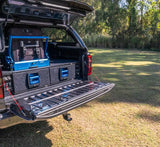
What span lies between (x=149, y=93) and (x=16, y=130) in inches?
138

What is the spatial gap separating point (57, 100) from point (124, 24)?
67.5 feet

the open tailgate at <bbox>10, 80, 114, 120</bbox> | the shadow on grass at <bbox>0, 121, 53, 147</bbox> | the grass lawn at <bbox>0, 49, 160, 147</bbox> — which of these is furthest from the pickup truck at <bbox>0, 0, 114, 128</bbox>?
the shadow on grass at <bbox>0, 121, 53, 147</bbox>

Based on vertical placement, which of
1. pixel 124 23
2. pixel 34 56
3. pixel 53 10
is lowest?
pixel 34 56

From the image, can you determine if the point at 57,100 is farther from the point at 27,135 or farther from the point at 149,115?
the point at 149,115

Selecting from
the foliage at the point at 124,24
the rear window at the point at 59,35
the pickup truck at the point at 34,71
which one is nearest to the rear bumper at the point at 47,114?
the pickup truck at the point at 34,71

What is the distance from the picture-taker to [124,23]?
2150 cm

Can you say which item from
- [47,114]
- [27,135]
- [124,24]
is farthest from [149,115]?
[124,24]

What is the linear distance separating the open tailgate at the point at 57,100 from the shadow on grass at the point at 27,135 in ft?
2.14

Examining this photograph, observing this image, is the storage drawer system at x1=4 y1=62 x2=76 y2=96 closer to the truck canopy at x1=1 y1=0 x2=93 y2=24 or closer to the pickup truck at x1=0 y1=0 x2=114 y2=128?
the pickup truck at x1=0 y1=0 x2=114 y2=128

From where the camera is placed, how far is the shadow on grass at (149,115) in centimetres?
346

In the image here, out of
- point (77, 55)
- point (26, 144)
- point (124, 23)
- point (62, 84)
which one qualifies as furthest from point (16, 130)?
point (124, 23)

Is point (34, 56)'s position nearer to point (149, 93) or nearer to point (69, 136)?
point (69, 136)

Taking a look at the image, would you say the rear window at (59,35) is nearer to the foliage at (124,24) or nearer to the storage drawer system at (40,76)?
the storage drawer system at (40,76)

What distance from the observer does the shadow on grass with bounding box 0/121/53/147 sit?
277 centimetres
